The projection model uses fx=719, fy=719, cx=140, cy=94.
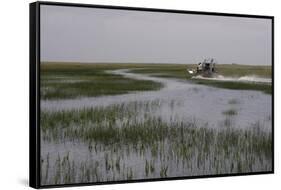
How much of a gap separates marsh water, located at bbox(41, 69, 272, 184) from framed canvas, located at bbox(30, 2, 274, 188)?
11mm

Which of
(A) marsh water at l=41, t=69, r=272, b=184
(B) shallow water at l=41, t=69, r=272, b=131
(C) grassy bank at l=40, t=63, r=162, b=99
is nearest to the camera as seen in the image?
(C) grassy bank at l=40, t=63, r=162, b=99

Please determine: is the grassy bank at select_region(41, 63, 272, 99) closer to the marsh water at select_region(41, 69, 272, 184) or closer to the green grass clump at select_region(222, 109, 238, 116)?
the marsh water at select_region(41, 69, 272, 184)

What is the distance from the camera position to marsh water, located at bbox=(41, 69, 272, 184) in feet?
23.7

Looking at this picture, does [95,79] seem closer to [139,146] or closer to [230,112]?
[139,146]

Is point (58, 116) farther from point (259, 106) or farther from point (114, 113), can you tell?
point (259, 106)

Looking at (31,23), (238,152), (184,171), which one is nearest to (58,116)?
(31,23)

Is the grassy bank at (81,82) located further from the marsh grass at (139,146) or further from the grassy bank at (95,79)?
the marsh grass at (139,146)

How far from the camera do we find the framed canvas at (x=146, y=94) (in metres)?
7.14

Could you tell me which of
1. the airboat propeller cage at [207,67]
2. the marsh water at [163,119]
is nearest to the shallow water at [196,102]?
the marsh water at [163,119]

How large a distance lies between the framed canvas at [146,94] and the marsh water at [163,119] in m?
0.01

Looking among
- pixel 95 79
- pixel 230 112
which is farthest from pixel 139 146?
pixel 230 112

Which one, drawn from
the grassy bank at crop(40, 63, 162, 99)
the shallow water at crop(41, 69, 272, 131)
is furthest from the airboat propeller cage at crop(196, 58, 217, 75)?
the grassy bank at crop(40, 63, 162, 99)

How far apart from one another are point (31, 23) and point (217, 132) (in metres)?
2.41

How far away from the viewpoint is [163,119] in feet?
25.2
